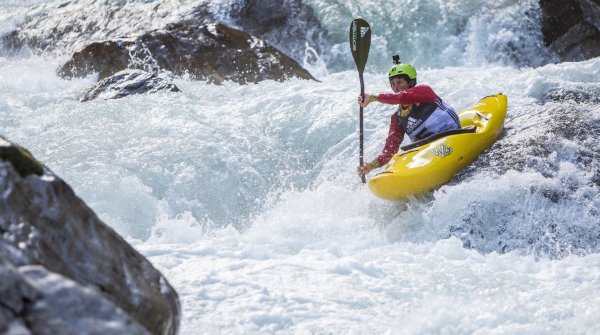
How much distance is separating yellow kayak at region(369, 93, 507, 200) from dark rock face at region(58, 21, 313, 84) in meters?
3.98

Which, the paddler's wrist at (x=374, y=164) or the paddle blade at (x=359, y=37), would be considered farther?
the paddle blade at (x=359, y=37)

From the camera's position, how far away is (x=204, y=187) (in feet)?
→ 21.9

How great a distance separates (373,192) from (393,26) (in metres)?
7.19

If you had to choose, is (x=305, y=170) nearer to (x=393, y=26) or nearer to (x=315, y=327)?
(x=315, y=327)

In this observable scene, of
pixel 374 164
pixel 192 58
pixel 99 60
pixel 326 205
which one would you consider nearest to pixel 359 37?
pixel 374 164

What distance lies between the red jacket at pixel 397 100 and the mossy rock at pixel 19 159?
3913 millimetres

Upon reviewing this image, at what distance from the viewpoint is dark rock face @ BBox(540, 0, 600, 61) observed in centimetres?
1149

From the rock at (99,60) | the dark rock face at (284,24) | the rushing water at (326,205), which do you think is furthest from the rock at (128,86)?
the dark rock face at (284,24)

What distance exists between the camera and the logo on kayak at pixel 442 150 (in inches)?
231

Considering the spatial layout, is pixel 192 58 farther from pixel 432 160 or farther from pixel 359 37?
pixel 432 160

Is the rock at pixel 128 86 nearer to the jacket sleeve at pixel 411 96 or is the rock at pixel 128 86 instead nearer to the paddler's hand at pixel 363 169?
the paddler's hand at pixel 363 169

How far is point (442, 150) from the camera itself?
19.4 feet

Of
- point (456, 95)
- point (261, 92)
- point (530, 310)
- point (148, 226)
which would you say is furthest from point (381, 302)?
point (261, 92)

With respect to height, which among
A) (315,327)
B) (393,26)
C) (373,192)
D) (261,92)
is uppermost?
(393,26)
